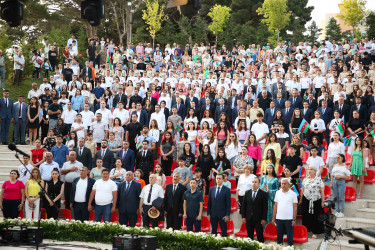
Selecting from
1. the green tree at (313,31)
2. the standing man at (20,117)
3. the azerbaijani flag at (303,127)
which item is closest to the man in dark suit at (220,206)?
the azerbaijani flag at (303,127)

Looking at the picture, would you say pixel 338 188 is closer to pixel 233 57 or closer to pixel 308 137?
pixel 308 137

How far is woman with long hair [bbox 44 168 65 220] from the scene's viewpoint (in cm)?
1314

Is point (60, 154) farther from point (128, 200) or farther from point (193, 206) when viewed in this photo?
point (193, 206)

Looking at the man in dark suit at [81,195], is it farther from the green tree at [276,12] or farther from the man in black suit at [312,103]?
the green tree at [276,12]

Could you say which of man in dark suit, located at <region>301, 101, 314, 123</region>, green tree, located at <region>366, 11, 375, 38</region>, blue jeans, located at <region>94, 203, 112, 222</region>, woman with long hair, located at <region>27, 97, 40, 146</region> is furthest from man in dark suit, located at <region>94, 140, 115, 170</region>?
green tree, located at <region>366, 11, 375, 38</region>

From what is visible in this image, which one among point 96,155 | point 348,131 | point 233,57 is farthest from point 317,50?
point 96,155

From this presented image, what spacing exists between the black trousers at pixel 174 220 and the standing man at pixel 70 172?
293 cm

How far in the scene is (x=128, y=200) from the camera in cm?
1230

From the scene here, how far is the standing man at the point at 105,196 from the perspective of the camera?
12445 mm

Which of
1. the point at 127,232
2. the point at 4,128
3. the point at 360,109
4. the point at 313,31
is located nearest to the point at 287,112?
the point at 360,109

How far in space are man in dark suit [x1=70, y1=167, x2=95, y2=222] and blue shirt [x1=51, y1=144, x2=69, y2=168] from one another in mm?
1788

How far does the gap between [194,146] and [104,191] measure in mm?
3517

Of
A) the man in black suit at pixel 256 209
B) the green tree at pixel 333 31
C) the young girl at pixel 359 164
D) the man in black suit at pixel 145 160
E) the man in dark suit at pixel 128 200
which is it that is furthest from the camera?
the green tree at pixel 333 31

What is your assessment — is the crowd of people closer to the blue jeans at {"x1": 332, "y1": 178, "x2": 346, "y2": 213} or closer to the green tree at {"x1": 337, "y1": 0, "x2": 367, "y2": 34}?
the blue jeans at {"x1": 332, "y1": 178, "x2": 346, "y2": 213}
